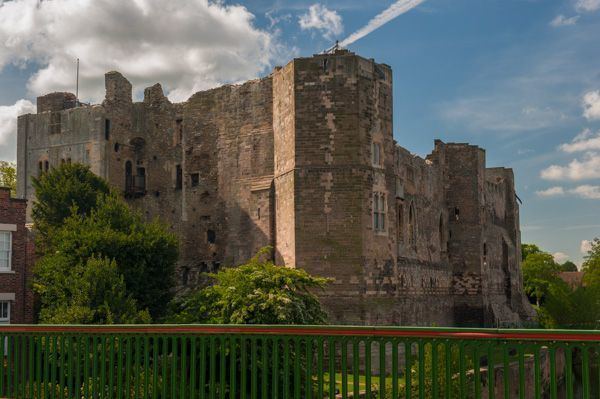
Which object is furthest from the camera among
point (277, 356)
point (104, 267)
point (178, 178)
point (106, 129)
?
point (106, 129)

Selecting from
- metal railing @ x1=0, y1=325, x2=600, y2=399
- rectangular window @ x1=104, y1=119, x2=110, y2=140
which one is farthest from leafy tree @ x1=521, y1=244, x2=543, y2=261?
metal railing @ x1=0, y1=325, x2=600, y2=399

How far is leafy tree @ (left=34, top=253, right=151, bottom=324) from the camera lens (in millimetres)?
26172

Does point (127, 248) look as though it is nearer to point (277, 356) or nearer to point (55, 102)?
point (55, 102)

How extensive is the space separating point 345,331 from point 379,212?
73.3 feet

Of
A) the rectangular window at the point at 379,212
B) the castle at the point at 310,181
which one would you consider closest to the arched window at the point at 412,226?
the castle at the point at 310,181

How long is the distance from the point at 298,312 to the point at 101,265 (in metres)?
8.73

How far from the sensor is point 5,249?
30.0 meters

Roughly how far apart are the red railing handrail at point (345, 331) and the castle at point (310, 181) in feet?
64.0

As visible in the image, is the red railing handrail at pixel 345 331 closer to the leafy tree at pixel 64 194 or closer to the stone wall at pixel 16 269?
the stone wall at pixel 16 269

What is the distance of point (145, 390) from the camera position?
36.9ft

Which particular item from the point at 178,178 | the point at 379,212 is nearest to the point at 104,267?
the point at 379,212

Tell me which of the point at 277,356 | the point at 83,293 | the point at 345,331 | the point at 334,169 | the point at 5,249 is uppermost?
the point at 334,169

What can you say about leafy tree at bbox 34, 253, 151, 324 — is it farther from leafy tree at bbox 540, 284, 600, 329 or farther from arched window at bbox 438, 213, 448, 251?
leafy tree at bbox 540, 284, 600, 329

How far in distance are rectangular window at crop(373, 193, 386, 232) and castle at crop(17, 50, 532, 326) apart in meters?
0.09
